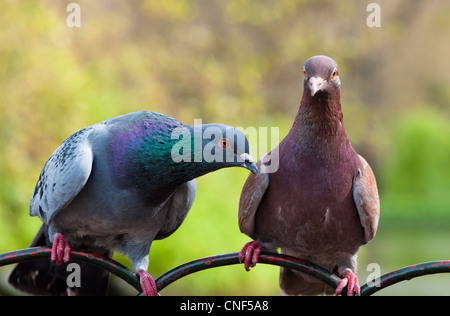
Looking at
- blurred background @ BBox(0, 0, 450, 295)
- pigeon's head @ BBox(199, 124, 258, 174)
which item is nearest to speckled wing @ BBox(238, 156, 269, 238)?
pigeon's head @ BBox(199, 124, 258, 174)

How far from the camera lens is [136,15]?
938 centimetres

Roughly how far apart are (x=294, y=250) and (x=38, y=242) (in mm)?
1192

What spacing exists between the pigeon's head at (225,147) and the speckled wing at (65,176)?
1.60ft

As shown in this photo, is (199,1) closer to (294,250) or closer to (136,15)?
(136,15)

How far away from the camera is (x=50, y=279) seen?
2613 millimetres

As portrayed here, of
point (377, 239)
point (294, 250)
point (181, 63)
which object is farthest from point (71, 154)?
point (377, 239)

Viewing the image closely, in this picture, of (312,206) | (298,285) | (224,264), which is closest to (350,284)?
(312,206)

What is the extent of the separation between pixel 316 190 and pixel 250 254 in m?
0.33

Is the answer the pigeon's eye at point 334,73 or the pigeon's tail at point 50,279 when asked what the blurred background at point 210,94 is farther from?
the pigeon's eye at point 334,73

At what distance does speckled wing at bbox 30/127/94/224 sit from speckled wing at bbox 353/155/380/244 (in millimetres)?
997

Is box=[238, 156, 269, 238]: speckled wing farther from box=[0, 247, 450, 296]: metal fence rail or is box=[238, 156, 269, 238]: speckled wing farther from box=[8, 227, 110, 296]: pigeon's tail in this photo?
box=[8, 227, 110, 296]: pigeon's tail

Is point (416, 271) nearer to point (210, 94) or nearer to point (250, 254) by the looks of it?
point (250, 254)

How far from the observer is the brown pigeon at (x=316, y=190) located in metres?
2.04
